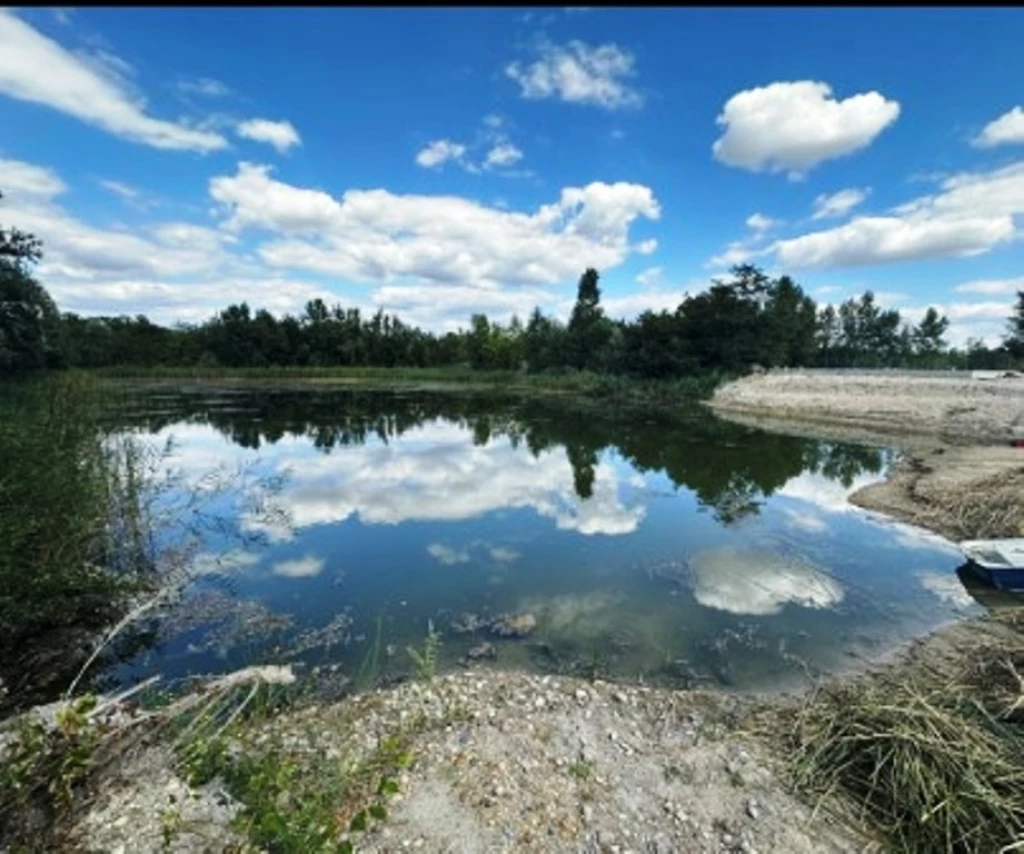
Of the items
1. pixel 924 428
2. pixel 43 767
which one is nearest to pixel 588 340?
pixel 924 428

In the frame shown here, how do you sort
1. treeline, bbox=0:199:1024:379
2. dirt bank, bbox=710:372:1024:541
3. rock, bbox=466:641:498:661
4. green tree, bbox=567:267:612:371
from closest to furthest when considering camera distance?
1. rock, bbox=466:641:498:661
2. dirt bank, bbox=710:372:1024:541
3. treeline, bbox=0:199:1024:379
4. green tree, bbox=567:267:612:371

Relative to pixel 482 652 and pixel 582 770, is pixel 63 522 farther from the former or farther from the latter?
pixel 582 770

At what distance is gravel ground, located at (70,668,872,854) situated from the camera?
12.3ft

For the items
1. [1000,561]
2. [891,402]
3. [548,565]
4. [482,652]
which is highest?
[891,402]

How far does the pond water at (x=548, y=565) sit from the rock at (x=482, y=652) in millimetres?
28

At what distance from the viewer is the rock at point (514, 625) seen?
8.09 metres

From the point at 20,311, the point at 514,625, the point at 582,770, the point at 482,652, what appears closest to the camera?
the point at 582,770

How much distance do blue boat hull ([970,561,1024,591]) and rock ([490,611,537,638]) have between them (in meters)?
7.41

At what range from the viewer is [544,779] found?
14.3 feet

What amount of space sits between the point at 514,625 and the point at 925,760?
16.6 feet

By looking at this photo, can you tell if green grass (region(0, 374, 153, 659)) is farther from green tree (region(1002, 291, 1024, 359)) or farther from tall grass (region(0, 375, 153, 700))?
green tree (region(1002, 291, 1024, 359))

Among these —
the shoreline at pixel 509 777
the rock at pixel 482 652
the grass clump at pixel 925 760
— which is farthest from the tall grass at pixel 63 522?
the grass clump at pixel 925 760

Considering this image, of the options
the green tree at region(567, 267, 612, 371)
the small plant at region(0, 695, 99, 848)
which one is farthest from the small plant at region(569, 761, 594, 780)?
the green tree at region(567, 267, 612, 371)

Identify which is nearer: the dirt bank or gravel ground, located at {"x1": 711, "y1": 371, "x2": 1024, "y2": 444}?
the dirt bank
